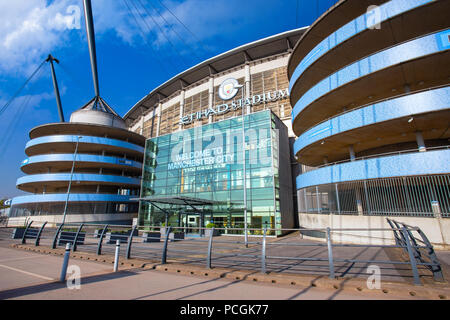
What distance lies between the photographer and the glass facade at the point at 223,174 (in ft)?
77.6

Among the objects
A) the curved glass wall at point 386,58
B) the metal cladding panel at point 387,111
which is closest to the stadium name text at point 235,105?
the curved glass wall at point 386,58

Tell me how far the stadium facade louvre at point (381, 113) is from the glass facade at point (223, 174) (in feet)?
14.5

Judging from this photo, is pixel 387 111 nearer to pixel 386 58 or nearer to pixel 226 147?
pixel 386 58

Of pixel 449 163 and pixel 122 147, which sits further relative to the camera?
pixel 122 147

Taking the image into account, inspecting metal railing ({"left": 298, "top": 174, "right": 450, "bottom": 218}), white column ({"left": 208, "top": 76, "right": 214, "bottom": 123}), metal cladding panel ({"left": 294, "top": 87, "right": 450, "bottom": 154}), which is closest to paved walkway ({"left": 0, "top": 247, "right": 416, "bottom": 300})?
metal railing ({"left": 298, "top": 174, "right": 450, "bottom": 218})

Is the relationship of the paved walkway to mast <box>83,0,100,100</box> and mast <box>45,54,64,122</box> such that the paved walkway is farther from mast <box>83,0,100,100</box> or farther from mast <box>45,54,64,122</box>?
mast <box>45,54,64,122</box>

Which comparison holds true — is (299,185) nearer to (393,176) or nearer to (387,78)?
(393,176)

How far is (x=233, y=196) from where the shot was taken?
987 inches

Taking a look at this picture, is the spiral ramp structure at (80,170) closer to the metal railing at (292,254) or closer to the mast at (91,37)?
the mast at (91,37)

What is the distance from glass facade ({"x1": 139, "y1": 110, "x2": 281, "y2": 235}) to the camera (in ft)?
77.6

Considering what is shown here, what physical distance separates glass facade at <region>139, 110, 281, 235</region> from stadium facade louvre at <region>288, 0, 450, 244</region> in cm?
442

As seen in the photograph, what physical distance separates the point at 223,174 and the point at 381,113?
669 inches
